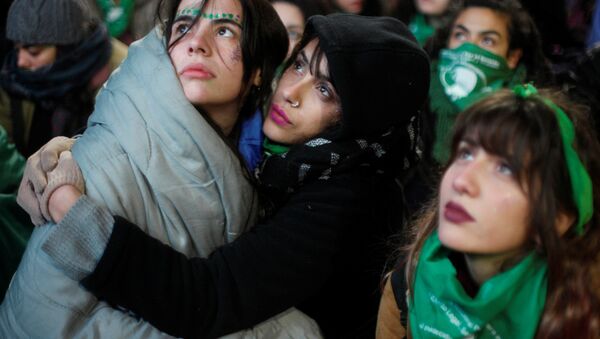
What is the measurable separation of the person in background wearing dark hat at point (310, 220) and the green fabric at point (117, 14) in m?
1.69

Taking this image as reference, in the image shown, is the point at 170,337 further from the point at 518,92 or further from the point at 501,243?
the point at 518,92

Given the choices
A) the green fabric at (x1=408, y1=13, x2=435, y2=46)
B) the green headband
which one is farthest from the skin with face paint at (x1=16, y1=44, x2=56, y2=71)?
the green headband

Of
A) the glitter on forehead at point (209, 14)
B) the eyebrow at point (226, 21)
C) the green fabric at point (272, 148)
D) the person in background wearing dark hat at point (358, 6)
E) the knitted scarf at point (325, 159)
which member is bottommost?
the person in background wearing dark hat at point (358, 6)

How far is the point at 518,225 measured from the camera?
4.28 ft

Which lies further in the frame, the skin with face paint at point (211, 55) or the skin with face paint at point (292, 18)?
the skin with face paint at point (292, 18)

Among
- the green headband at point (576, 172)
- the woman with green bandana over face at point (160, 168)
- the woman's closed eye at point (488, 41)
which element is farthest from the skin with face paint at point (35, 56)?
the green headband at point (576, 172)

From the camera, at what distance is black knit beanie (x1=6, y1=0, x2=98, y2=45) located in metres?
2.73

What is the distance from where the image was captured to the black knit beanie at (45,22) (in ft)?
8.97

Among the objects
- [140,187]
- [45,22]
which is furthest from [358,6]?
[140,187]

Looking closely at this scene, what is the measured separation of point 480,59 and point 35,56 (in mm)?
1870

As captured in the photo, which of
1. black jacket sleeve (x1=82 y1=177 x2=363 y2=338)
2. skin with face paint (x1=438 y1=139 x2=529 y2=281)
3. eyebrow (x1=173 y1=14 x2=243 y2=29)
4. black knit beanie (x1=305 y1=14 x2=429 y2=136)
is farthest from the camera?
eyebrow (x1=173 y1=14 x2=243 y2=29)

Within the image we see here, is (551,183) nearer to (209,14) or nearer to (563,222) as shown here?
(563,222)

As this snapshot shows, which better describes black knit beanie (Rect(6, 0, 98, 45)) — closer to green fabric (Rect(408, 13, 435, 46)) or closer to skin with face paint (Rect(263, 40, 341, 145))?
skin with face paint (Rect(263, 40, 341, 145))

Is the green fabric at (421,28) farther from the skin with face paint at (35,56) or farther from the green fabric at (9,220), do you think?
the green fabric at (9,220)
